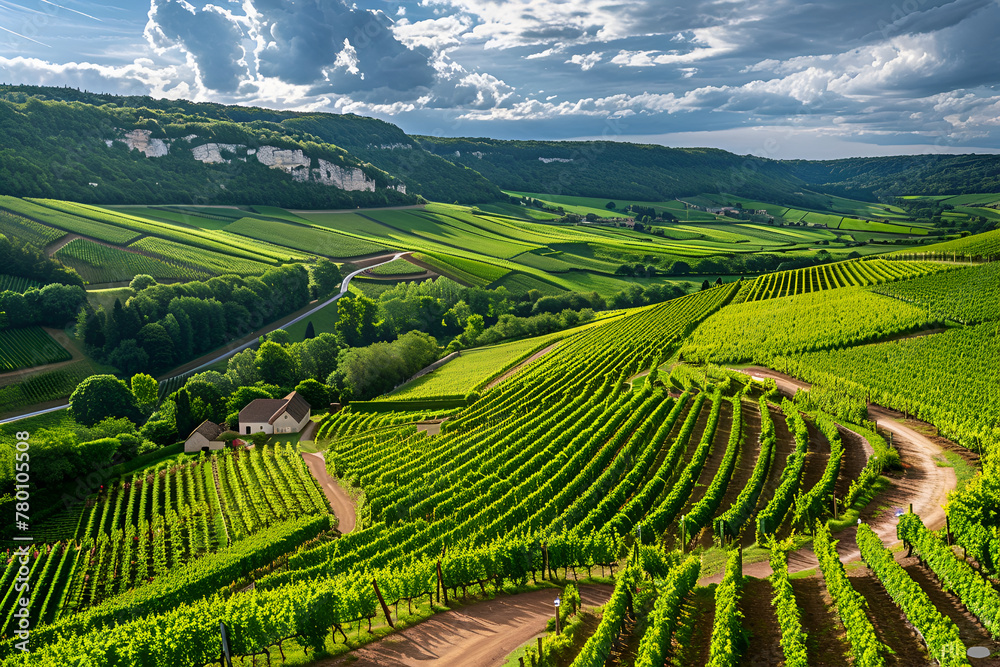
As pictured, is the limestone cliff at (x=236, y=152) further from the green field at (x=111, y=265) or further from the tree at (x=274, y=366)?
the tree at (x=274, y=366)

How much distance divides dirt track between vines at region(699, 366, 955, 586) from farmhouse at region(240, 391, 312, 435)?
44816 mm

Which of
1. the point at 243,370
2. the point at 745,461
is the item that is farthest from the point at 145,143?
the point at 745,461

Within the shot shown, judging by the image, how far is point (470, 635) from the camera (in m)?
20.7

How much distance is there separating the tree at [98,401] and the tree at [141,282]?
3337 centimetres

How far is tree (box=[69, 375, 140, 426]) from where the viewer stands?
208ft

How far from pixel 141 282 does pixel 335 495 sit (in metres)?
74.9

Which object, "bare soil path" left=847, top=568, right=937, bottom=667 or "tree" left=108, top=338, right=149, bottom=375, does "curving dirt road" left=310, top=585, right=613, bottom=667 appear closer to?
"bare soil path" left=847, top=568, right=937, bottom=667

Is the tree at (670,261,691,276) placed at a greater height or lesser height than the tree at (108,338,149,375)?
greater

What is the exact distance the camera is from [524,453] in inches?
1586

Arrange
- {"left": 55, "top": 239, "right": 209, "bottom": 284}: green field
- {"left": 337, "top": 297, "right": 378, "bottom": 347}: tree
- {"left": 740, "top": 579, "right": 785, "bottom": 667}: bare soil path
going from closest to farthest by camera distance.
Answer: {"left": 740, "top": 579, "right": 785, "bottom": 667}: bare soil path < {"left": 337, "top": 297, "right": 378, "bottom": 347}: tree < {"left": 55, "top": 239, "right": 209, "bottom": 284}: green field

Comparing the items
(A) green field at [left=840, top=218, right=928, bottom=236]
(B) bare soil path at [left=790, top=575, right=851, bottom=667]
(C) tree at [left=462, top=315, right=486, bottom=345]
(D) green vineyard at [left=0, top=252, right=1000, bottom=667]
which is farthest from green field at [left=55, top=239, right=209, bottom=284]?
(A) green field at [left=840, top=218, right=928, bottom=236]

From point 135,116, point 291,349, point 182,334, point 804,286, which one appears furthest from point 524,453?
point 135,116

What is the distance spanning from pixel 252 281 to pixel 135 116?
378ft

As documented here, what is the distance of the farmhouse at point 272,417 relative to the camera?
57.2 m
